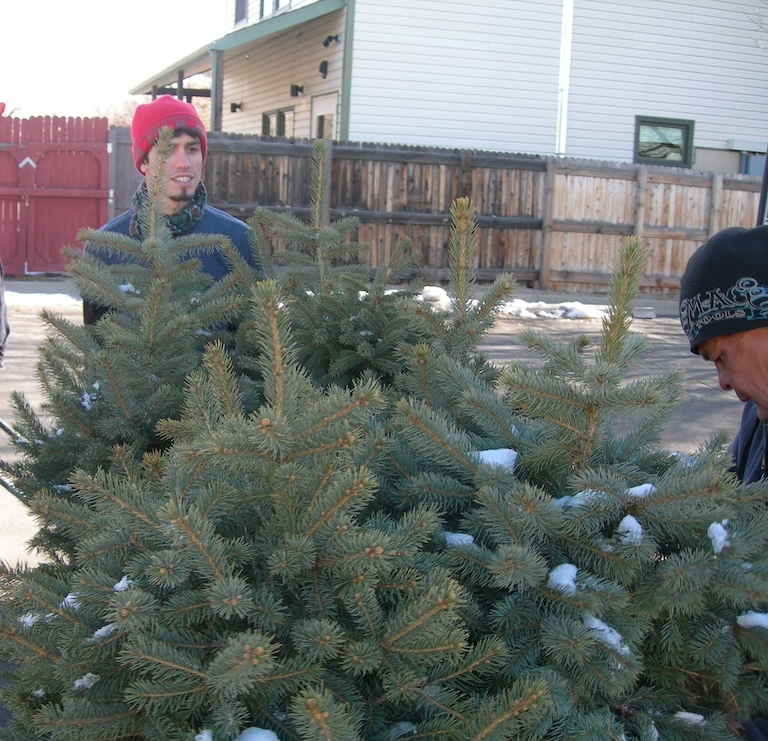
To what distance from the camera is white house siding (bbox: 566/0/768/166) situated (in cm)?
1778

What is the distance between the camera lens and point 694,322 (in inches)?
84.7

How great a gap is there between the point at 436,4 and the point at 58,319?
1590 centimetres

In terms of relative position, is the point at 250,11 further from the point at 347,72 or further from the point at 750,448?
the point at 750,448

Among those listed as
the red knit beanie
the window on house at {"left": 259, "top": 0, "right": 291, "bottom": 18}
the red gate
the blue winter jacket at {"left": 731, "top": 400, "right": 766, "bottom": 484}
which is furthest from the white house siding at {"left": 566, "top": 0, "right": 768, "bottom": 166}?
the blue winter jacket at {"left": 731, "top": 400, "right": 766, "bottom": 484}

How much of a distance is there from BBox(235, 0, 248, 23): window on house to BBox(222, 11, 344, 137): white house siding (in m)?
1.13

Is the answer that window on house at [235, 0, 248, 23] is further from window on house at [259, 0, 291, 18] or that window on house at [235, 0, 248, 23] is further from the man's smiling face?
the man's smiling face

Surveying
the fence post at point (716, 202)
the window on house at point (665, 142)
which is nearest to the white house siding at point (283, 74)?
the window on house at point (665, 142)

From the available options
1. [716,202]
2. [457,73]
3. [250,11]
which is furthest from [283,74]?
[716,202]

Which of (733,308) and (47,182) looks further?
(47,182)

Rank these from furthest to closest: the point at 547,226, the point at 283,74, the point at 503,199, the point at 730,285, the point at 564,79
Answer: the point at 283,74, the point at 564,79, the point at 547,226, the point at 503,199, the point at 730,285

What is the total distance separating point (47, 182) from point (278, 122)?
7.11m

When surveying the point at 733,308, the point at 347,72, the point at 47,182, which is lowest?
A: the point at 733,308

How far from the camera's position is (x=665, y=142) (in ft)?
60.7

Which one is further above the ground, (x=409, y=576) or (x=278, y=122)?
(x=278, y=122)
